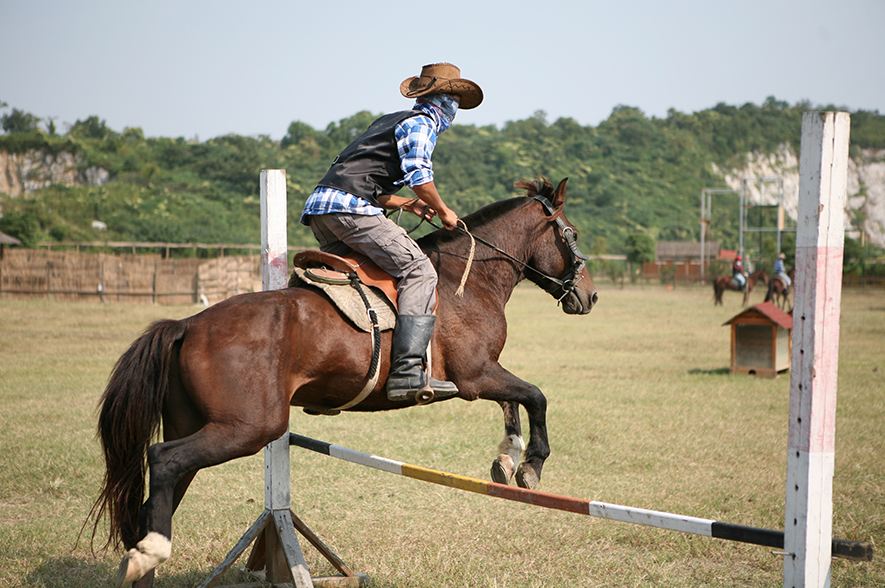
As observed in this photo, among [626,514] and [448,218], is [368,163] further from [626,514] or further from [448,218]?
[626,514]

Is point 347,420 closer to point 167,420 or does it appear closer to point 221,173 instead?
point 167,420

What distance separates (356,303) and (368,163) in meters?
0.85

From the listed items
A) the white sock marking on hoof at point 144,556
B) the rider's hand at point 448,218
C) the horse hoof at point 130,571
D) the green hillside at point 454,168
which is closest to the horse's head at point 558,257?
the rider's hand at point 448,218

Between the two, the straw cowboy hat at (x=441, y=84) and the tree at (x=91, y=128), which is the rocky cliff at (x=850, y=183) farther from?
the straw cowboy hat at (x=441, y=84)

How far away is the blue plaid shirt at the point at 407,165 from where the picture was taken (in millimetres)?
4875

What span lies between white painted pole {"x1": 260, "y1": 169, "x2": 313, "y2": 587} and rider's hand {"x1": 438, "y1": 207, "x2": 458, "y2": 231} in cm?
101

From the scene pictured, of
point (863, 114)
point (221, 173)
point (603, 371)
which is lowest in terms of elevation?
point (603, 371)

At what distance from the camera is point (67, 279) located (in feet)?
103

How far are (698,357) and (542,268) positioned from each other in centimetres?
1273

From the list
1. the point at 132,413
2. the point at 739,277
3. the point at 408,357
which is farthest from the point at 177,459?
the point at 739,277

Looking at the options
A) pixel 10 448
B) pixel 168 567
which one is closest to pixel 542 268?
pixel 168 567

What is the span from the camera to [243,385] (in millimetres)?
4332

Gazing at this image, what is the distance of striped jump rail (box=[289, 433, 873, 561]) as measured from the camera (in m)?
3.48

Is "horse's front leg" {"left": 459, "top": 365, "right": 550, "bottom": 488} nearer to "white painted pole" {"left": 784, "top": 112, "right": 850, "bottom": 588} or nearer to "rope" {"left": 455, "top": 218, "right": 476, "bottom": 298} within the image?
"rope" {"left": 455, "top": 218, "right": 476, "bottom": 298}
